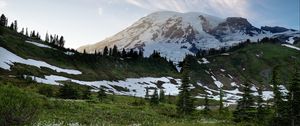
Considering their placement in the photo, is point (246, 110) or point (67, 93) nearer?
point (246, 110)

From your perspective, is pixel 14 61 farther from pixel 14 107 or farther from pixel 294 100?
pixel 14 107

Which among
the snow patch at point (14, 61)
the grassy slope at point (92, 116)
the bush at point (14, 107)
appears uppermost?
the snow patch at point (14, 61)

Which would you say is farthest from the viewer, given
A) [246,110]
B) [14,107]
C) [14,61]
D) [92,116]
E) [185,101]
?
[14,61]

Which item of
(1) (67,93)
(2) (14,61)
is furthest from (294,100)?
(2) (14,61)

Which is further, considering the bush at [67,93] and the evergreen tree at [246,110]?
the bush at [67,93]

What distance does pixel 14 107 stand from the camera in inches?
784

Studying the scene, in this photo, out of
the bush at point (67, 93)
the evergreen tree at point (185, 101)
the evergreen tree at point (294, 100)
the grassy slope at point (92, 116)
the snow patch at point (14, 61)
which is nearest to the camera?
the grassy slope at point (92, 116)

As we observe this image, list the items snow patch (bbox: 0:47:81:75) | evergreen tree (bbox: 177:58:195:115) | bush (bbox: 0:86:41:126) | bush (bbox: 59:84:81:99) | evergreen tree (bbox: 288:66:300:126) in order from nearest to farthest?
bush (bbox: 0:86:41:126) → evergreen tree (bbox: 288:66:300:126) → evergreen tree (bbox: 177:58:195:115) → bush (bbox: 59:84:81:99) → snow patch (bbox: 0:47:81:75)

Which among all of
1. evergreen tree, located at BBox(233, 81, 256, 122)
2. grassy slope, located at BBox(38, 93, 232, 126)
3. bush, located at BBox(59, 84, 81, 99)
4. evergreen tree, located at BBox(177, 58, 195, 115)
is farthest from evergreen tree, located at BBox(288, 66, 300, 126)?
bush, located at BBox(59, 84, 81, 99)

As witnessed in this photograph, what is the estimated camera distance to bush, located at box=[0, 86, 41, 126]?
19641mm

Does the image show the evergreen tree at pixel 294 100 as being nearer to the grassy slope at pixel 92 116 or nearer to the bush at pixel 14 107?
the grassy slope at pixel 92 116

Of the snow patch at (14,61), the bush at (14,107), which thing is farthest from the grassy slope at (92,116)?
the snow patch at (14,61)

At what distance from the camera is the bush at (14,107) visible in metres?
19.6

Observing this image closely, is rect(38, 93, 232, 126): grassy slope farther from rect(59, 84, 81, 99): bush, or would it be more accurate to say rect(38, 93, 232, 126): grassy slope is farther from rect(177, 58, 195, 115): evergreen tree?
rect(59, 84, 81, 99): bush
